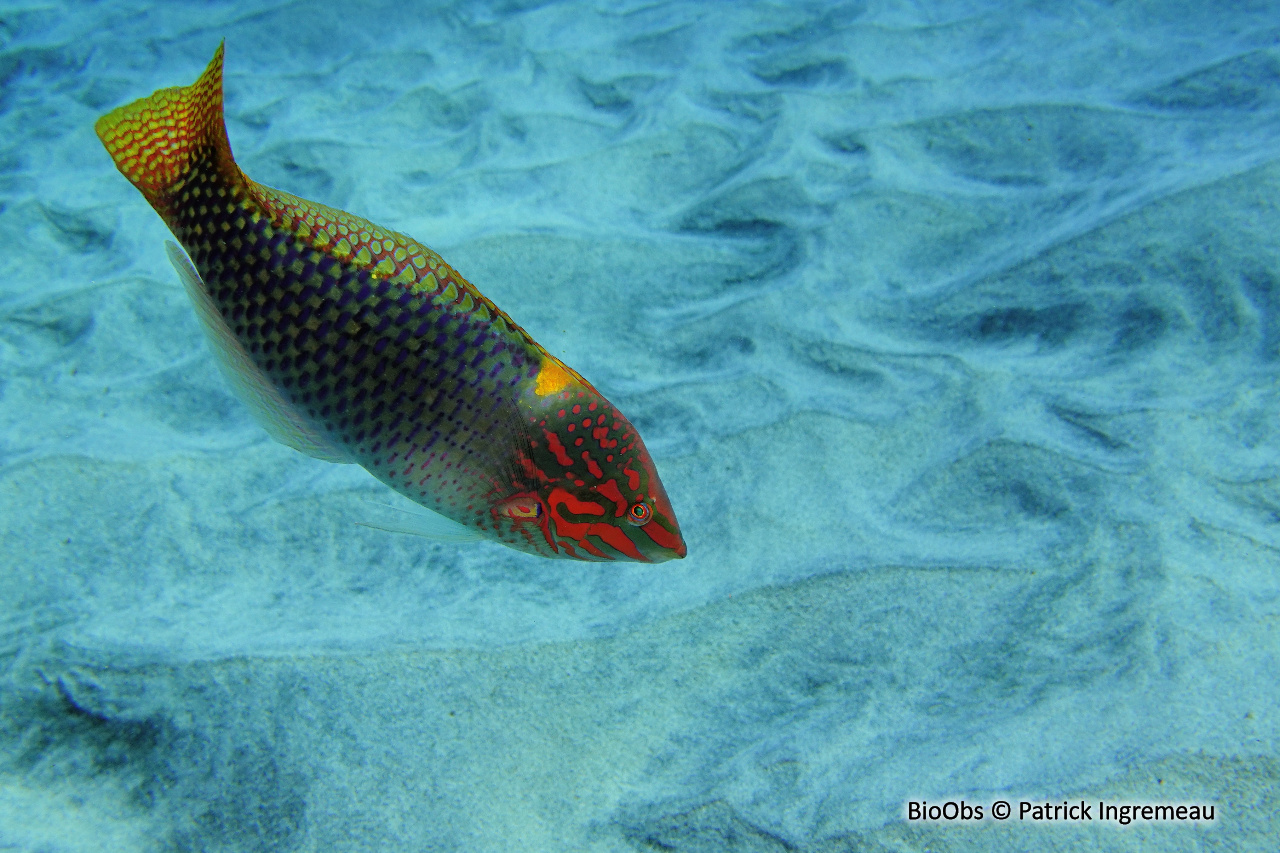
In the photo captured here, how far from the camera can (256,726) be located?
6.25 feet

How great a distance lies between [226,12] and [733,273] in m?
5.64

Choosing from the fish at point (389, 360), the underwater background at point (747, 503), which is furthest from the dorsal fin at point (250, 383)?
the underwater background at point (747, 503)

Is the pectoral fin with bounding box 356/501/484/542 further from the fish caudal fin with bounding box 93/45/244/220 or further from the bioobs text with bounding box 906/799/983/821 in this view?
the bioobs text with bounding box 906/799/983/821

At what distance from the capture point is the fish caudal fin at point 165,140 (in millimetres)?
1413

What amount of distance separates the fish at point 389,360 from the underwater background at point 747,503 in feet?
2.43

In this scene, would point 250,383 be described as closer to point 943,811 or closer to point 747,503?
point 747,503

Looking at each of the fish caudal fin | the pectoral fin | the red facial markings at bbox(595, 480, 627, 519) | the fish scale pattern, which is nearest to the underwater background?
the pectoral fin

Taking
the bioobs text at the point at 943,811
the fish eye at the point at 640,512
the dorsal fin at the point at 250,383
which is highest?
the fish eye at the point at 640,512

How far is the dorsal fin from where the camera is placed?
1525mm

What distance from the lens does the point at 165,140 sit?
1.47 meters

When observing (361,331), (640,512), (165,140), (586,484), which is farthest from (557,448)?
(165,140)

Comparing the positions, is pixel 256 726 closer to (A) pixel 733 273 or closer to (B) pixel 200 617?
(B) pixel 200 617

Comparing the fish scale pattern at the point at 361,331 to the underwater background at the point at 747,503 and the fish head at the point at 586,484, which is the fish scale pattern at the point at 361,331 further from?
the underwater background at the point at 747,503

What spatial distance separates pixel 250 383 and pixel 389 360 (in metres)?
0.41
